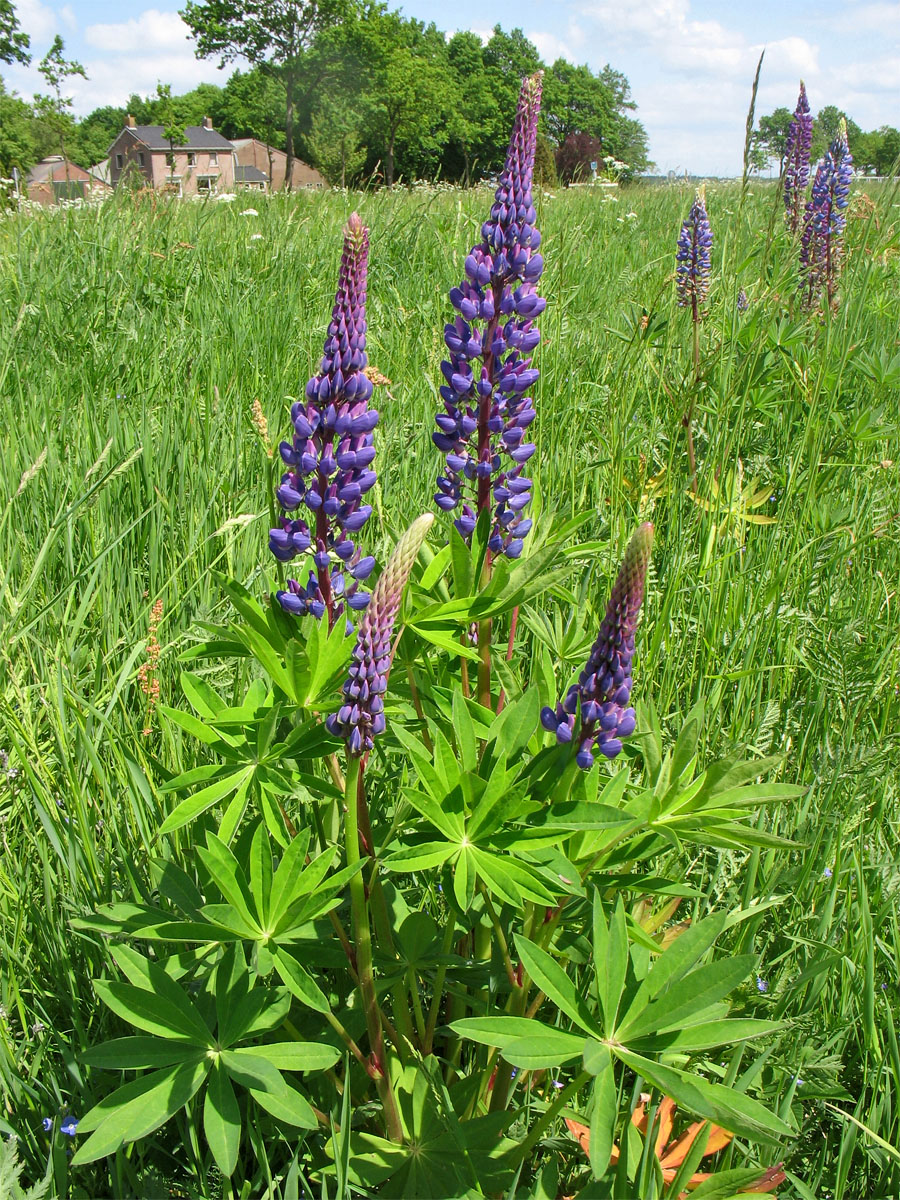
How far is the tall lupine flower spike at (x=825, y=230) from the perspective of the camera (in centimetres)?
436

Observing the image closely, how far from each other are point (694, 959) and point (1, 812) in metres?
1.41

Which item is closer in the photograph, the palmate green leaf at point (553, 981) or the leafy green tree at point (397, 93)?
the palmate green leaf at point (553, 981)

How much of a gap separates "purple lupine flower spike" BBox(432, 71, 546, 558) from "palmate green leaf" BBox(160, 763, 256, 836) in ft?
1.87

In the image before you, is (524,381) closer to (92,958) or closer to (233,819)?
(233,819)

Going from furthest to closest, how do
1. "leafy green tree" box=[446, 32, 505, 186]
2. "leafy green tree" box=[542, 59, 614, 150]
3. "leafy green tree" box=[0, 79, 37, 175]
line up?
"leafy green tree" box=[542, 59, 614, 150]
"leafy green tree" box=[446, 32, 505, 186]
"leafy green tree" box=[0, 79, 37, 175]

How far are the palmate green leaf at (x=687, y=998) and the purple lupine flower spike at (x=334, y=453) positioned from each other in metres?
0.68

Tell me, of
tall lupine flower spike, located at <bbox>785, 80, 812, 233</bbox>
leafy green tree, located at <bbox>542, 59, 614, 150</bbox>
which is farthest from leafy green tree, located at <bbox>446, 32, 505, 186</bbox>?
tall lupine flower spike, located at <bbox>785, 80, 812, 233</bbox>

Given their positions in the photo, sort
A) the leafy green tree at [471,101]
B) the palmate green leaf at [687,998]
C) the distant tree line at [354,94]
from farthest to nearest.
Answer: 1. the leafy green tree at [471,101]
2. the distant tree line at [354,94]
3. the palmate green leaf at [687,998]

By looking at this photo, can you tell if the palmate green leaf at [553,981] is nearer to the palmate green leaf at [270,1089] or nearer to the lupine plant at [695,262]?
the palmate green leaf at [270,1089]

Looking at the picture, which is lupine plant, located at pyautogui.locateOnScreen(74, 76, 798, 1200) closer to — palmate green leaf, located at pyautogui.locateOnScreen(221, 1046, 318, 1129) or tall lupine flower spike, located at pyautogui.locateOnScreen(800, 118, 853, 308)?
palmate green leaf, located at pyautogui.locateOnScreen(221, 1046, 318, 1129)

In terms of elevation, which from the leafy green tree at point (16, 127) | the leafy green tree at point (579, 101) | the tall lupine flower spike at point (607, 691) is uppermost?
the leafy green tree at point (579, 101)

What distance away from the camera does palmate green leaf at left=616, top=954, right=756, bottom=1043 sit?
1004 millimetres

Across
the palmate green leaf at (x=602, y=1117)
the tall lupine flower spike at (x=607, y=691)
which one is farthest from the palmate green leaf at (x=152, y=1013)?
the tall lupine flower spike at (x=607, y=691)

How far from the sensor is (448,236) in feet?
18.1
